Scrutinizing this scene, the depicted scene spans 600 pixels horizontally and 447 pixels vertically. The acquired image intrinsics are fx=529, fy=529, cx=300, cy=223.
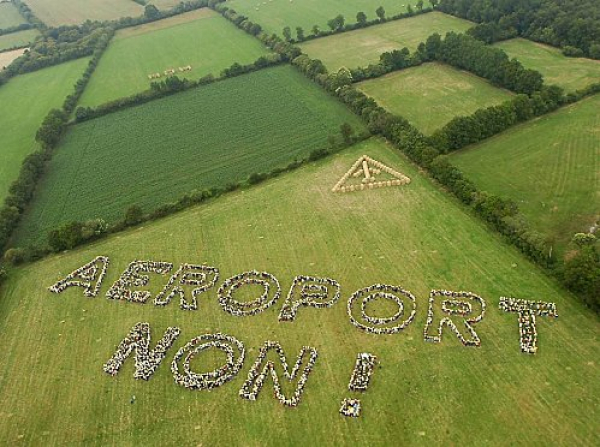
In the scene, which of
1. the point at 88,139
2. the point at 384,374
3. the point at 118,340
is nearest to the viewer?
the point at 384,374

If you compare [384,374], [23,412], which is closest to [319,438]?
[384,374]

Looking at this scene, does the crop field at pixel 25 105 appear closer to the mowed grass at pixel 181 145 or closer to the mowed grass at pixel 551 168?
the mowed grass at pixel 181 145

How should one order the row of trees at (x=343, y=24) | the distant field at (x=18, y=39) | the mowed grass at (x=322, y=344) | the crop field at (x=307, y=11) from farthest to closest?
the distant field at (x=18, y=39)
the crop field at (x=307, y=11)
the row of trees at (x=343, y=24)
the mowed grass at (x=322, y=344)

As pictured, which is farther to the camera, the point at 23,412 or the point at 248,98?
the point at 248,98

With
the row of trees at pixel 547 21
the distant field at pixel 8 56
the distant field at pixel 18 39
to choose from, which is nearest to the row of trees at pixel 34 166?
the distant field at pixel 8 56

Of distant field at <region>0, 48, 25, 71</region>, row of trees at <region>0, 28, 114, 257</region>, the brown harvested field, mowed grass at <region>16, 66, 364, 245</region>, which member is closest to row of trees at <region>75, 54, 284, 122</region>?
mowed grass at <region>16, 66, 364, 245</region>

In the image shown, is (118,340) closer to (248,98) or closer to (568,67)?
(248,98)

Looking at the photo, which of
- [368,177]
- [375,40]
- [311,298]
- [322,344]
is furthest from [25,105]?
[322,344]
